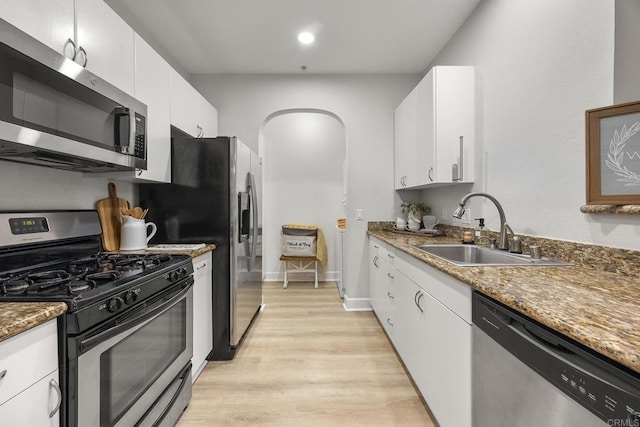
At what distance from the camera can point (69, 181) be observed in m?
1.73

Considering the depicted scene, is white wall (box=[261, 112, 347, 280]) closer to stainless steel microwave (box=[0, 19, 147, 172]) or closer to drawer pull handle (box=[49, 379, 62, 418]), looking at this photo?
stainless steel microwave (box=[0, 19, 147, 172])

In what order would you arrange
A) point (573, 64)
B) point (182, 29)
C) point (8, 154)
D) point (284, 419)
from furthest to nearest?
point (182, 29) < point (284, 419) < point (573, 64) < point (8, 154)

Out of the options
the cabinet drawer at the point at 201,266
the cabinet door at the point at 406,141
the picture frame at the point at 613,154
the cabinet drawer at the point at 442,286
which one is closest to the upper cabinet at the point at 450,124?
the cabinet door at the point at 406,141

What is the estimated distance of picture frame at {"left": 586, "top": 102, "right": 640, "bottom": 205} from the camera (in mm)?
1153

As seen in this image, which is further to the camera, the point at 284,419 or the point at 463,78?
the point at 463,78

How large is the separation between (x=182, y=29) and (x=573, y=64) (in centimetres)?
277

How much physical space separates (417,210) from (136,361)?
105 inches

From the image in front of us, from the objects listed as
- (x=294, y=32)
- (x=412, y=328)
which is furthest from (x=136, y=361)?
(x=294, y=32)

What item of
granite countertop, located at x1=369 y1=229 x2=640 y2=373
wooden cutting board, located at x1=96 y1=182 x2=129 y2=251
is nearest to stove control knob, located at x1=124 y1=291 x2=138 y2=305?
wooden cutting board, located at x1=96 y1=182 x2=129 y2=251

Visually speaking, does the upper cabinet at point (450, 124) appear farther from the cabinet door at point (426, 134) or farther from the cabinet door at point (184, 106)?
the cabinet door at point (184, 106)

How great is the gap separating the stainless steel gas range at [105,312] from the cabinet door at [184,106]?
98cm

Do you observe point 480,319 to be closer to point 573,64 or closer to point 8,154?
point 573,64

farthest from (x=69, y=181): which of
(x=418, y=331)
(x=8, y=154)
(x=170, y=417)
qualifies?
(x=418, y=331)

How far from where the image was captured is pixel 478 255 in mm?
2021
